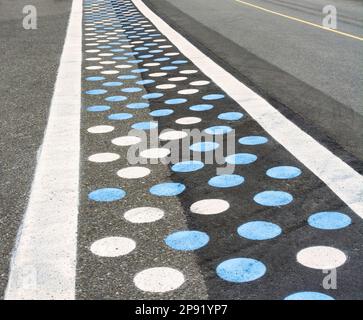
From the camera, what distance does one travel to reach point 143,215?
3.30 metres

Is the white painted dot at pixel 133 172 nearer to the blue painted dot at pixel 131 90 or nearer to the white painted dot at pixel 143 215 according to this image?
the white painted dot at pixel 143 215

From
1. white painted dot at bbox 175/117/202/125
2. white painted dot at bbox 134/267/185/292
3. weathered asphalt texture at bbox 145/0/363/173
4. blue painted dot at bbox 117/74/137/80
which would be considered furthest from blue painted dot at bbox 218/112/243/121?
white painted dot at bbox 134/267/185/292

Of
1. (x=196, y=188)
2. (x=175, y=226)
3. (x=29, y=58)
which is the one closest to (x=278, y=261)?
(x=175, y=226)

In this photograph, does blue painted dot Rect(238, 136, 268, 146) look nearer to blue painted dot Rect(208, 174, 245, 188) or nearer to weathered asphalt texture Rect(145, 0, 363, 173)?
weathered asphalt texture Rect(145, 0, 363, 173)

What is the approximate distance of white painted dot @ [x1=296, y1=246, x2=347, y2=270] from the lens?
2660mm

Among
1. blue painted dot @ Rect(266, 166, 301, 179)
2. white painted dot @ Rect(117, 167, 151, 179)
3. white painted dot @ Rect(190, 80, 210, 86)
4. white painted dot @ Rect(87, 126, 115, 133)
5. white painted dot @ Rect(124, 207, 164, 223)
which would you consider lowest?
white painted dot @ Rect(124, 207, 164, 223)

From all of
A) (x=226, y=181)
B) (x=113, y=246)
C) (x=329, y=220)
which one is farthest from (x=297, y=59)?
(x=113, y=246)

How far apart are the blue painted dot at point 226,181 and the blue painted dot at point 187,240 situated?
27.6 inches

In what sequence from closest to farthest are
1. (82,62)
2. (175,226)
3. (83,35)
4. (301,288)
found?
1. (301,288)
2. (175,226)
3. (82,62)
4. (83,35)

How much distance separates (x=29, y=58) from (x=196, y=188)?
5.83 m

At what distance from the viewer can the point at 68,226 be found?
124 inches

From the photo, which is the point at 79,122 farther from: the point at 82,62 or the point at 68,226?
the point at 82,62

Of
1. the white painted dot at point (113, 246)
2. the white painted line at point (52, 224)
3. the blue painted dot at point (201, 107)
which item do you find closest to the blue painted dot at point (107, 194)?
the white painted line at point (52, 224)

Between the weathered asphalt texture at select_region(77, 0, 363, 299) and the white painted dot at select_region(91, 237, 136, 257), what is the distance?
44 mm
